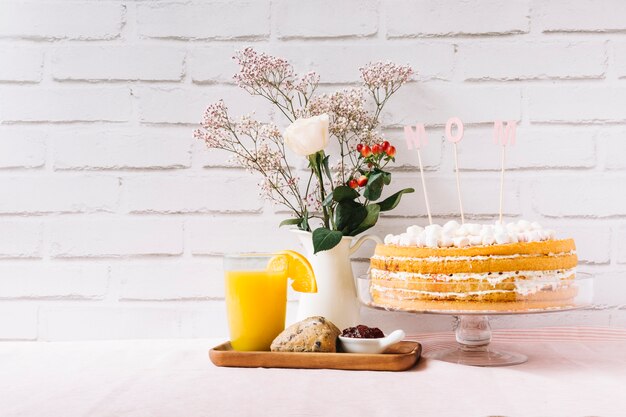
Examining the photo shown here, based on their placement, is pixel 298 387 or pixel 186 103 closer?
pixel 298 387

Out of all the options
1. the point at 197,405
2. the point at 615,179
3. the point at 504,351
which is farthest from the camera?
the point at 615,179

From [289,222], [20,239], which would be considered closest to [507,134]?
[289,222]

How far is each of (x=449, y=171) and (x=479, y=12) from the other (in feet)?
1.22

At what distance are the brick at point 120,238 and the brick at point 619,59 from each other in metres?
1.06

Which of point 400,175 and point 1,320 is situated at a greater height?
point 400,175

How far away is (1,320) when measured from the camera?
1591mm

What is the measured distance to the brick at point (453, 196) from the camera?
5.14 ft

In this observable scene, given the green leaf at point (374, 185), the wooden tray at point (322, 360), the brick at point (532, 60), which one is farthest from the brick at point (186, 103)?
the wooden tray at point (322, 360)

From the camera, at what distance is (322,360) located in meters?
1.17

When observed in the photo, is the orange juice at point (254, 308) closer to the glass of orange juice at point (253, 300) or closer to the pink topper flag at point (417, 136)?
the glass of orange juice at point (253, 300)

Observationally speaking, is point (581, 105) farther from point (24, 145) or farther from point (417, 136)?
point (24, 145)

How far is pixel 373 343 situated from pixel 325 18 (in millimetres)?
782

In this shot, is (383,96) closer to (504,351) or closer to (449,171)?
(449,171)

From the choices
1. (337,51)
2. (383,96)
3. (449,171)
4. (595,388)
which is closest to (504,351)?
(595,388)
